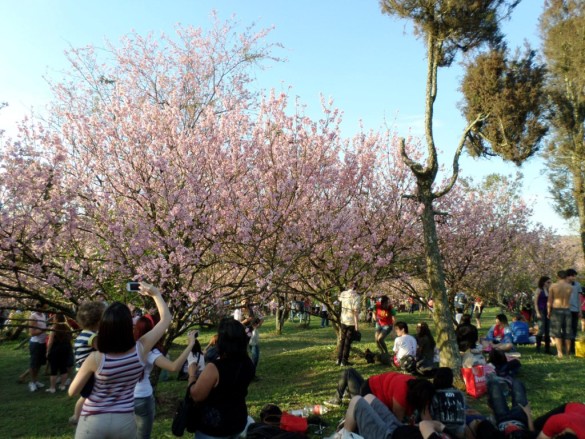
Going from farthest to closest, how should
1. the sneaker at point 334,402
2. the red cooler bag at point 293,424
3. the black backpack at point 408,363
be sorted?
the black backpack at point 408,363 → the sneaker at point 334,402 → the red cooler bag at point 293,424

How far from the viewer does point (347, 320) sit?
9500mm

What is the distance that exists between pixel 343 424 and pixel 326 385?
351 centimetres

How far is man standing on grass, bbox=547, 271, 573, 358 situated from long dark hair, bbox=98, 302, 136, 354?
30.9ft

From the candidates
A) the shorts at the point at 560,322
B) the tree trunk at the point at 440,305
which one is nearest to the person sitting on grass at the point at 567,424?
the tree trunk at the point at 440,305

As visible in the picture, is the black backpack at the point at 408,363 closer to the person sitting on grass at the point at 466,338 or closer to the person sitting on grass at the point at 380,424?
the person sitting on grass at the point at 466,338

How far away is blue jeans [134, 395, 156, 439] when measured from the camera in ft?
12.7

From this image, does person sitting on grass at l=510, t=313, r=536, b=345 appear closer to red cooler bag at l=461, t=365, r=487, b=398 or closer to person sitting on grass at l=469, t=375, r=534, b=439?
red cooler bag at l=461, t=365, r=487, b=398

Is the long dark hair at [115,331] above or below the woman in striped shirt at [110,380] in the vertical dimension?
above

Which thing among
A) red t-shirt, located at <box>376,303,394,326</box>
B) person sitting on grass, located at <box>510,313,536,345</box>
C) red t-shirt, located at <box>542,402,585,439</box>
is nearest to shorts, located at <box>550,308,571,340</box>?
person sitting on grass, located at <box>510,313,536,345</box>

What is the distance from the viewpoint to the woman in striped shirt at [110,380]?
2.75m

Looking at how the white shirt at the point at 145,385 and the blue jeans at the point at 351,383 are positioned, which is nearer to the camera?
the white shirt at the point at 145,385

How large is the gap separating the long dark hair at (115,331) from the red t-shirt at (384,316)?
8502 millimetres

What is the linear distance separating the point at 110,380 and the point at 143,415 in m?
1.35

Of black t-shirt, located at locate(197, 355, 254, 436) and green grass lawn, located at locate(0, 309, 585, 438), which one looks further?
green grass lawn, located at locate(0, 309, 585, 438)
